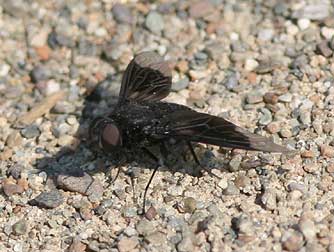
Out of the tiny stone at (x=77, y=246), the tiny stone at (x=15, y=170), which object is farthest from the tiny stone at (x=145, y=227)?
the tiny stone at (x=15, y=170)

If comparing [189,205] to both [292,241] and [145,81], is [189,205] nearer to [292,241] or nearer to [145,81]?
[292,241]

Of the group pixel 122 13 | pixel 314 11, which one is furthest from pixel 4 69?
pixel 314 11

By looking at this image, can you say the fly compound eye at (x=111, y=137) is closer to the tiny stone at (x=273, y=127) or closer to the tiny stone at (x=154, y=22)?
the tiny stone at (x=273, y=127)

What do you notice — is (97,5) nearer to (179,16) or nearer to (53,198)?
(179,16)

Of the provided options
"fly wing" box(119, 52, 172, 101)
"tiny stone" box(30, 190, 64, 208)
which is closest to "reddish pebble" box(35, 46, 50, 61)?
"fly wing" box(119, 52, 172, 101)

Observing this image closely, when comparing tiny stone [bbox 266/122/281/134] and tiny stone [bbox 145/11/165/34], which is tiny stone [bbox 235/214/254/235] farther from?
tiny stone [bbox 145/11/165/34]
